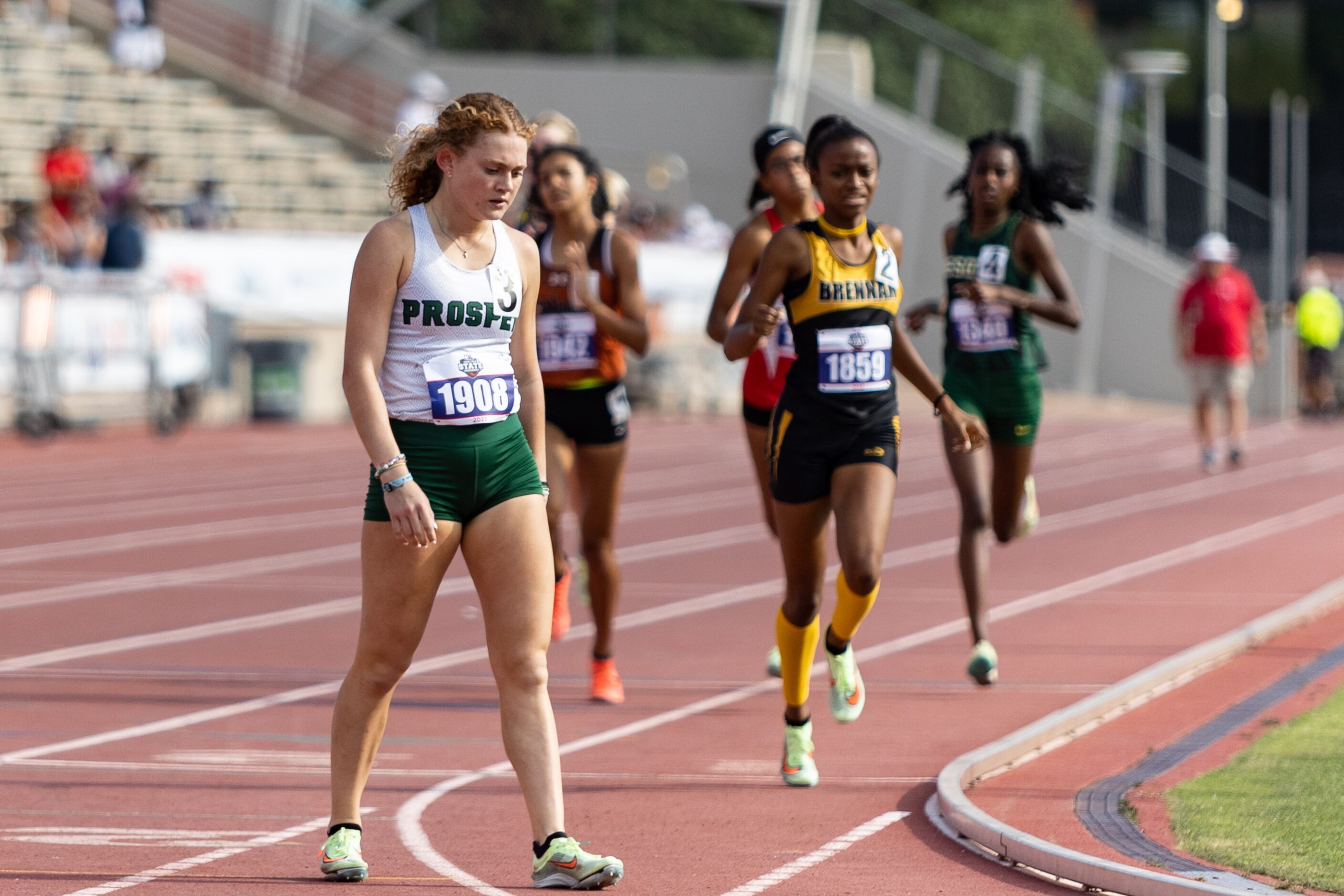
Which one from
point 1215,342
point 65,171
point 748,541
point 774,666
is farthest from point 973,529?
point 65,171

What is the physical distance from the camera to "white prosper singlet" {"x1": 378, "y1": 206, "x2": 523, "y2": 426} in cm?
548

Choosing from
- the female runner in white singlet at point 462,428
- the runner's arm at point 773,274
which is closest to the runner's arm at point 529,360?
the female runner in white singlet at point 462,428

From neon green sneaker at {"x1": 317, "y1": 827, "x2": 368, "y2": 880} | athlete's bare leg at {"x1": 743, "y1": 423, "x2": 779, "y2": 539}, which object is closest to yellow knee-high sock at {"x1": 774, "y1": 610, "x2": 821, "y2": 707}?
athlete's bare leg at {"x1": 743, "y1": 423, "x2": 779, "y2": 539}

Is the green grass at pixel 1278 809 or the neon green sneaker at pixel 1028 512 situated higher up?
the neon green sneaker at pixel 1028 512

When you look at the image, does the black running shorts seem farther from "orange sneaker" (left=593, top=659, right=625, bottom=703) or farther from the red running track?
"orange sneaker" (left=593, top=659, right=625, bottom=703)

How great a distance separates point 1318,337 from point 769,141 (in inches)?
982

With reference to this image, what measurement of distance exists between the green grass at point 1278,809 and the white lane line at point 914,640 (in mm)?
2058

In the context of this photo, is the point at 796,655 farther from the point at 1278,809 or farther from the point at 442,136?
the point at 442,136

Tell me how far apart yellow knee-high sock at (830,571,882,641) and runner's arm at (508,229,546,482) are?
1803mm

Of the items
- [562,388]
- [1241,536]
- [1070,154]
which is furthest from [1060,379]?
[562,388]

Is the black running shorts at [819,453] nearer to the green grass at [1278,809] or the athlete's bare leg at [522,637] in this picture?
the green grass at [1278,809]

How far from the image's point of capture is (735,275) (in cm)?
792

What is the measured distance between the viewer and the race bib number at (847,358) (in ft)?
23.7

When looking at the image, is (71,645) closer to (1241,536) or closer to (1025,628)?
(1025,628)
